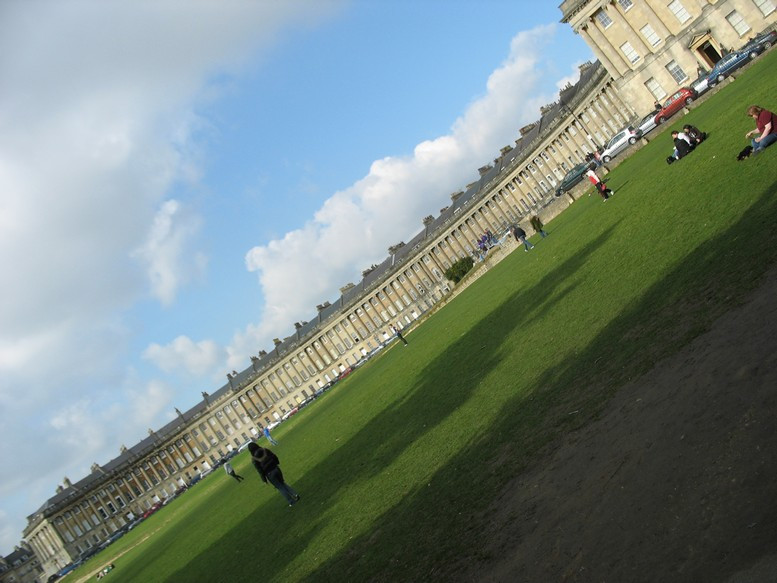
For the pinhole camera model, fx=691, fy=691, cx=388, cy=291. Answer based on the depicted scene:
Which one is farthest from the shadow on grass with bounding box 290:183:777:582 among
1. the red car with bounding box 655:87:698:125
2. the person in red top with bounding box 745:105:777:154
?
the red car with bounding box 655:87:698:125

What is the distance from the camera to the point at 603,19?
61500 millimetres

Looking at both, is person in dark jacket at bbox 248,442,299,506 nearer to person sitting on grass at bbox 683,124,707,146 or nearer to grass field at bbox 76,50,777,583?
grass field at bbox 76,50,777,583

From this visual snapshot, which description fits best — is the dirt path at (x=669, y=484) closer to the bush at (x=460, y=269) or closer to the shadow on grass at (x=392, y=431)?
the shadow on grass at (x=392, y=431)

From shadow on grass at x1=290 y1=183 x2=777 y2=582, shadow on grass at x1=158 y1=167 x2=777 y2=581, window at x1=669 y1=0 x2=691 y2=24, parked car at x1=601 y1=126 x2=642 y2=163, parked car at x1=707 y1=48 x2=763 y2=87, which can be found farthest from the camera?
window at x1=669 y1=0 x2=691 y2=24

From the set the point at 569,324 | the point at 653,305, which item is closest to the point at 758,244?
the point at 653,305

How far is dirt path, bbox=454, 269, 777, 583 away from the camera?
5.15 m

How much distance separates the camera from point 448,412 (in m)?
14.6

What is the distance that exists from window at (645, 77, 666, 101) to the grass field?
39.1 meters

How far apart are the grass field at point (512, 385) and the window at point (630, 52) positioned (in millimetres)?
40163

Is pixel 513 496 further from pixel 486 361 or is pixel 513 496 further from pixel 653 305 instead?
pixel 486 361

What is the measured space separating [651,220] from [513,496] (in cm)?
1140

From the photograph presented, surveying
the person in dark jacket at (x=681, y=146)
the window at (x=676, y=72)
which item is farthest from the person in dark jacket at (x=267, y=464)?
the window at (x=676, y=72)

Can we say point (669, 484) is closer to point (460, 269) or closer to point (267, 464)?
point (267, 464)

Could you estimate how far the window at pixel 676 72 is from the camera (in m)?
58.1
